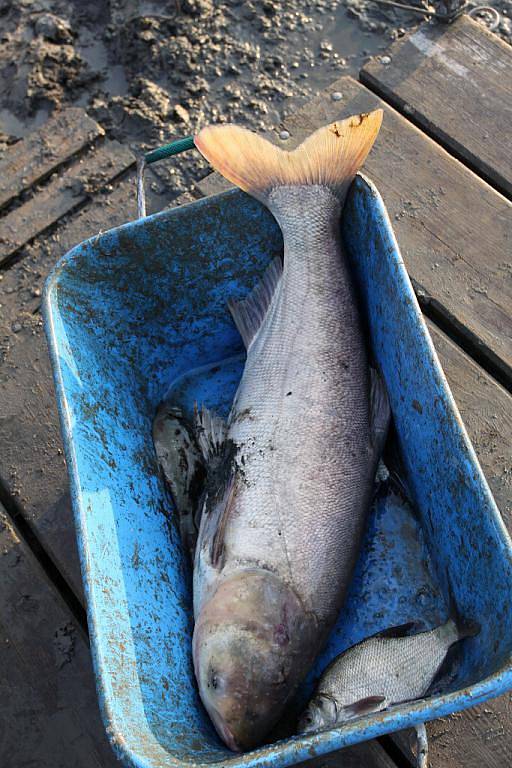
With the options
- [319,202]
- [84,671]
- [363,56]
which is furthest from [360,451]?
[363,56]

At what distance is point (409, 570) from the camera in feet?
6.82

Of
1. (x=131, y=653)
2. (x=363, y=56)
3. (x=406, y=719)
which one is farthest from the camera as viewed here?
→ (x=363, y=56)

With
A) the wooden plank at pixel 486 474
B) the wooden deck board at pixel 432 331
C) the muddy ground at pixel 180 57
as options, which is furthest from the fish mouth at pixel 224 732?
the muddy ground at pixel 180 57

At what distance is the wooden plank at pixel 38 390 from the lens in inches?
94.3

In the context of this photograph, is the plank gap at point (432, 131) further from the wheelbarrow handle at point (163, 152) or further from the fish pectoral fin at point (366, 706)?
the fish pectoral fin at point (366, 706)

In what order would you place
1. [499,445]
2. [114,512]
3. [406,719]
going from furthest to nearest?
[499,445] < [114,512] < [406,719]

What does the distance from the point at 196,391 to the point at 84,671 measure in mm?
1003

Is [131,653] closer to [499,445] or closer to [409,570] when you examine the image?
[409,570]

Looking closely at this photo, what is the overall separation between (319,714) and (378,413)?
86 cm

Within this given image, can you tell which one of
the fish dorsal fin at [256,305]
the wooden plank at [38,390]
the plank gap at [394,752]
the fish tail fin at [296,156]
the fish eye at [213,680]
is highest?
the fish tail fin at [296,156]

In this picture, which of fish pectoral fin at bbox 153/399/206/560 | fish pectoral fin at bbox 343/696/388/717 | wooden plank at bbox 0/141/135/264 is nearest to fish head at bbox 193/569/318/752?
fish pectoral fin at bbox 343/696/388/717

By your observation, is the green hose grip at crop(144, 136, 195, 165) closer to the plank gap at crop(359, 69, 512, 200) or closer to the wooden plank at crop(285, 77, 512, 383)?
the wooden plank at crop(285, 77, 512, 383)

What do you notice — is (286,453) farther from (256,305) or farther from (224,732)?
(224,732)

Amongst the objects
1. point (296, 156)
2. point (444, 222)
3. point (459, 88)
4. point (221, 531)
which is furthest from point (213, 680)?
point (459, 88)
